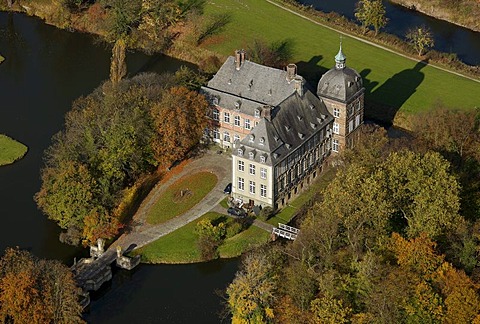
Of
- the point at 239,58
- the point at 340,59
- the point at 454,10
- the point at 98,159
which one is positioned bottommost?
the point at 454,10

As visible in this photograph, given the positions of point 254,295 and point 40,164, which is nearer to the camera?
point 254,295

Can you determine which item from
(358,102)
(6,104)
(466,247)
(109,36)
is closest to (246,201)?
(358,102)

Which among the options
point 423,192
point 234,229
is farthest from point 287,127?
point 423,192

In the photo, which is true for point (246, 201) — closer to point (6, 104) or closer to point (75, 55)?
point (6, 104)

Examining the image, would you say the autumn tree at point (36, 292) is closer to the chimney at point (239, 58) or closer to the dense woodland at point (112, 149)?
the dense woodland at point (112, 149)

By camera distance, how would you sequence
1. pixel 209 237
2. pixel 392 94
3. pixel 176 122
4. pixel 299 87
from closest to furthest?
1. pixel 209 237
2. pixel 176 122
3. pixel 299 87
4. pixel 392 94

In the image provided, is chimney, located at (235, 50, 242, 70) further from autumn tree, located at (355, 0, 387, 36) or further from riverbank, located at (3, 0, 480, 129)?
autumn tree, located at (355, 0, 387, 36)

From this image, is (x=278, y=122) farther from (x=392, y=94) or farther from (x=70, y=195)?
(x=392, y=94)

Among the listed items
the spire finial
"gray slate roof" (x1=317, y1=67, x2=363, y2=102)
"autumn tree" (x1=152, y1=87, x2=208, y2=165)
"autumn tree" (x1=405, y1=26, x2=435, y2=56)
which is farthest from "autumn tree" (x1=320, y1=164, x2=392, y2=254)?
"autumn tree" (x1=405, y1=26, x2=435, y2=56)
